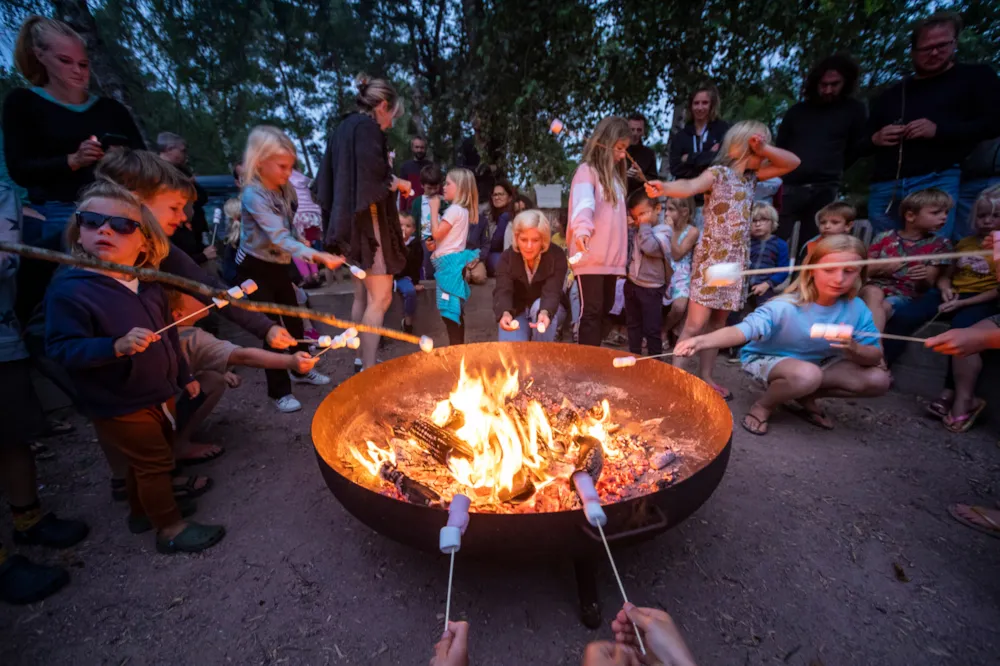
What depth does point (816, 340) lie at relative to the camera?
340cm

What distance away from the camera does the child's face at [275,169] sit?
139 inches

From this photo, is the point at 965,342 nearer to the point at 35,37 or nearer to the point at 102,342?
the point at 102,342

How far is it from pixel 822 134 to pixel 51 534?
24.2ft

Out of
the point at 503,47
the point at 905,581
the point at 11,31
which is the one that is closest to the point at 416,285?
the point at 503,47

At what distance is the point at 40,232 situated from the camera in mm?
2982

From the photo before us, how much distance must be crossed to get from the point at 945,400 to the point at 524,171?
5801 millimetres

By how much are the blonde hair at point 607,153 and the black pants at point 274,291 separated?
9.68ft

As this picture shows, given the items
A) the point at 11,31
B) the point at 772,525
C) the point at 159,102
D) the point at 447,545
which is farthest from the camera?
the point at 159,102

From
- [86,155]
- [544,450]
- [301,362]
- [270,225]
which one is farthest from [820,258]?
[86,155]

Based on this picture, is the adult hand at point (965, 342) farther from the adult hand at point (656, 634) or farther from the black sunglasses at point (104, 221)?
the black sunglasses at point (104, 221)

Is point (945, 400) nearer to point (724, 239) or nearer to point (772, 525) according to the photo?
point (724, 239)

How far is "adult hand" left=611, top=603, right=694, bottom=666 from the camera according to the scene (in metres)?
1.19

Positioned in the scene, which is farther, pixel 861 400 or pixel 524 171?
pixel 524 171

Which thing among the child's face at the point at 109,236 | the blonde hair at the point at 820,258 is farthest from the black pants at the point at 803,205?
the child's face at the point at 109,236
